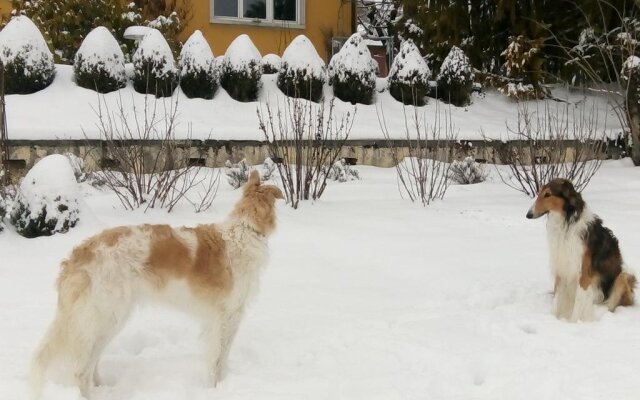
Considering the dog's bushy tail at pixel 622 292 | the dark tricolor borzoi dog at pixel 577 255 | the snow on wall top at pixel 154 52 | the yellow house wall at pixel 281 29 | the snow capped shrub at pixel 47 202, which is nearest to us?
the dark tricolor borzoi dog at pixel 577 255

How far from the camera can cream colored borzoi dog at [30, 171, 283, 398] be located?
3377mm

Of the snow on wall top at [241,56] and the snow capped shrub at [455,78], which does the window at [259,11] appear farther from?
the snow capped shrub at [455,78]

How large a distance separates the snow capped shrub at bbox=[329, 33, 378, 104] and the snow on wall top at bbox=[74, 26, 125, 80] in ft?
14.0

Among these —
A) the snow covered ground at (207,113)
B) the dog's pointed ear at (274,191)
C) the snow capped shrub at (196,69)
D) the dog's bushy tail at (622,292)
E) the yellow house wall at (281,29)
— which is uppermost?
the yellow house wall at (281,29)

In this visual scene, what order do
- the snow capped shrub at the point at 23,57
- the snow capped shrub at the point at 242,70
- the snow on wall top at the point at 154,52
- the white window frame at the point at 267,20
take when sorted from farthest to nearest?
the white window frame at the point at 267,20 < the snow capped shrub at the point at 242,70 < the snow on wall top at the point at 154,52 < the snow capped shrub at the point at 23,57

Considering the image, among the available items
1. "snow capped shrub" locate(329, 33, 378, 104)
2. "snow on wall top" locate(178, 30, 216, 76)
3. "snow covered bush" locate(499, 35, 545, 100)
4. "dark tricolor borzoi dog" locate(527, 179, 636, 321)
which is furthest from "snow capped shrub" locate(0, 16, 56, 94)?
"snow covered bush" locate(499, 35, 545, 100)

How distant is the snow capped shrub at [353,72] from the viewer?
12.7 m

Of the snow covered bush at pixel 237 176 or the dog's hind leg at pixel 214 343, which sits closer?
the dog's hind leg at pixel 214 343

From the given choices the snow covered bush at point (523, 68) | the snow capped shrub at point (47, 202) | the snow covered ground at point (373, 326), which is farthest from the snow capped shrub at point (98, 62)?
the snow covered bush at point (523, 68)

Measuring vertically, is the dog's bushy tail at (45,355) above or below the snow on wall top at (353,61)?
below

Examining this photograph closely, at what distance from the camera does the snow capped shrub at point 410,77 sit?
13109 millimetres

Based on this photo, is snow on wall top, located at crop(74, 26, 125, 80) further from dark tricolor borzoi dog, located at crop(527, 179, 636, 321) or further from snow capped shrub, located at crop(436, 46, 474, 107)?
dark tricolor borzoi dog, located at crop(527, 179, 636, 321)

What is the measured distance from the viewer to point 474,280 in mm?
5840

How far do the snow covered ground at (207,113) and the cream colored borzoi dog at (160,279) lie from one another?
549 centimetres
